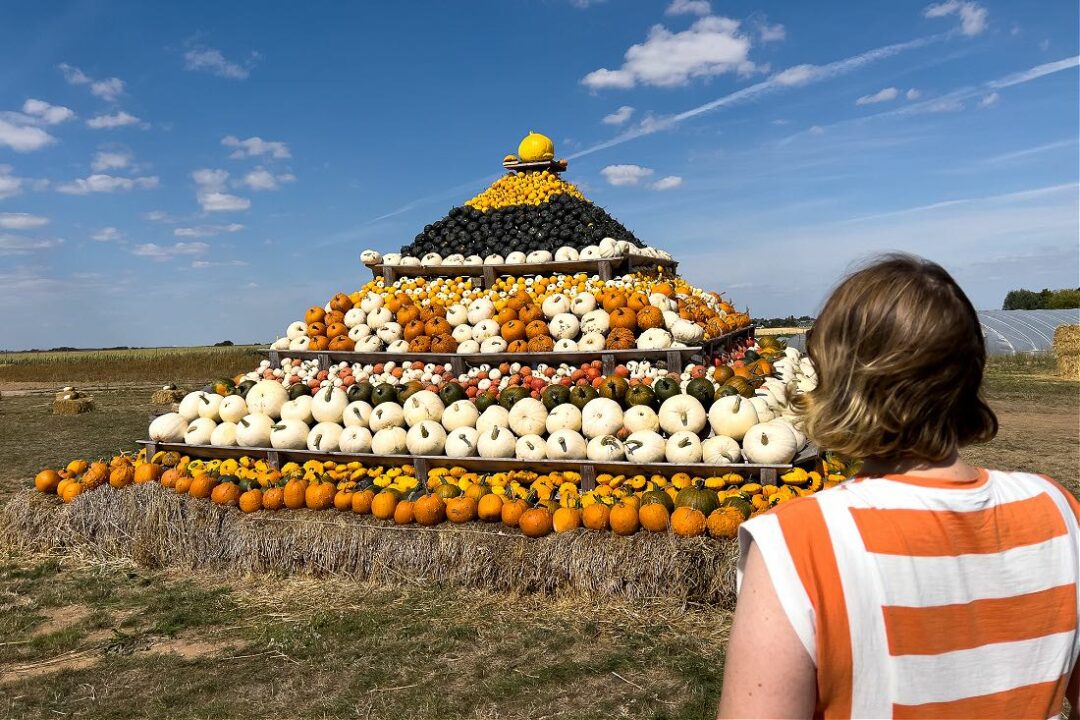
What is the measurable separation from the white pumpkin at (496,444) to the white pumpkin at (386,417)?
3.46ft

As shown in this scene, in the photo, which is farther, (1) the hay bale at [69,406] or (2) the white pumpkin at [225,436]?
(1) the hay bale at [69,406]

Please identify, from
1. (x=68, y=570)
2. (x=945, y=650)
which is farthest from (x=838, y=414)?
(x=68, y=570)

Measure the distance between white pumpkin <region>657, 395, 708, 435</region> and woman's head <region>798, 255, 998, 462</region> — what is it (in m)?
5.61

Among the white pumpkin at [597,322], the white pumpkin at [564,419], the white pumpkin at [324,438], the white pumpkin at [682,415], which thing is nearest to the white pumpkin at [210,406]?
the white pumpkin at [324,438]

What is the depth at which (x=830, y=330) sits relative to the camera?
4.04ft

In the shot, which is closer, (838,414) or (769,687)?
(769,687)

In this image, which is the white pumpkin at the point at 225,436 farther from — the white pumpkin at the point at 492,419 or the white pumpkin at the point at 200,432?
the white pumpkin at the point at 492,419

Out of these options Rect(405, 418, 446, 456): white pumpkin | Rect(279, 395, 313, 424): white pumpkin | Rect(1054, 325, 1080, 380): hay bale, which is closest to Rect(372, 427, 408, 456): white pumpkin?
Rect(405, 418, 446, 456): white pumpkin

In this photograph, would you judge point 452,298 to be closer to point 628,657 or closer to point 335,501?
point 335,501

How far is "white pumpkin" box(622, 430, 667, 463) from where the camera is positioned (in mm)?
6553

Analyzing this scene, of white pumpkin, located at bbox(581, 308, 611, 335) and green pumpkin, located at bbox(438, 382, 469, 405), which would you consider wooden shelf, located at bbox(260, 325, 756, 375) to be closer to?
white pumpkin, located at bbox(581, 308, 611, 335)

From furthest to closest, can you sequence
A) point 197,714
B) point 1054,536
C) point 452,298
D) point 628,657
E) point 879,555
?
point 452,298, point 628,657, point 197,714, point 1054,536, point 879,555

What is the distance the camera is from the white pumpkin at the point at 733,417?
21.7 feet

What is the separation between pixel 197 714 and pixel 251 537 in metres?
2.51
